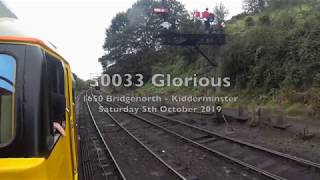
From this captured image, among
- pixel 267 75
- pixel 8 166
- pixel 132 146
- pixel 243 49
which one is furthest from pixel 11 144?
pixel 243 49

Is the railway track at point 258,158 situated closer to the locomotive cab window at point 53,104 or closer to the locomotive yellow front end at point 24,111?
the locomotive cab window at point 53,104

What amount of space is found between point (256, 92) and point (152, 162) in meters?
13.2

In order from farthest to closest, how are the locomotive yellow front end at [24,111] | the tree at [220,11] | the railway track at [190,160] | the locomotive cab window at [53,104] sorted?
the tree at [220,11] < the railway track at [190,160] < the locomotive cab window at [53,104] < the locomotive yellow front end at [24,111]

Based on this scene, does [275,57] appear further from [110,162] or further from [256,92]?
→ [110,162]

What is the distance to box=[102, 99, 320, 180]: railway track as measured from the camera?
368 inches

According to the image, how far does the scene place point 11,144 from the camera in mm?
2664

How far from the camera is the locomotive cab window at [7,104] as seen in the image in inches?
106

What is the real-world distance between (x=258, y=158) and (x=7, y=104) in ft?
30.9

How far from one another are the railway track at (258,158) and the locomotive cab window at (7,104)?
7072mm

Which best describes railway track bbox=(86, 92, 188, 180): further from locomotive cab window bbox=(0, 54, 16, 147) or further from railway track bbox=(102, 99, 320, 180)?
locomotive cab window bbox=(0, 54, 16, 147)

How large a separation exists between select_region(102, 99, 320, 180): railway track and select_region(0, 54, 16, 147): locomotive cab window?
707 cm

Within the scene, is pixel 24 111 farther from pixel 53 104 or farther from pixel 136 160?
pixel 136 160

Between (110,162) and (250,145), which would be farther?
(250,145)

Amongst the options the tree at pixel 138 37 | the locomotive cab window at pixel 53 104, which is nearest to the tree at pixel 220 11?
the tree at pixel 138 37
